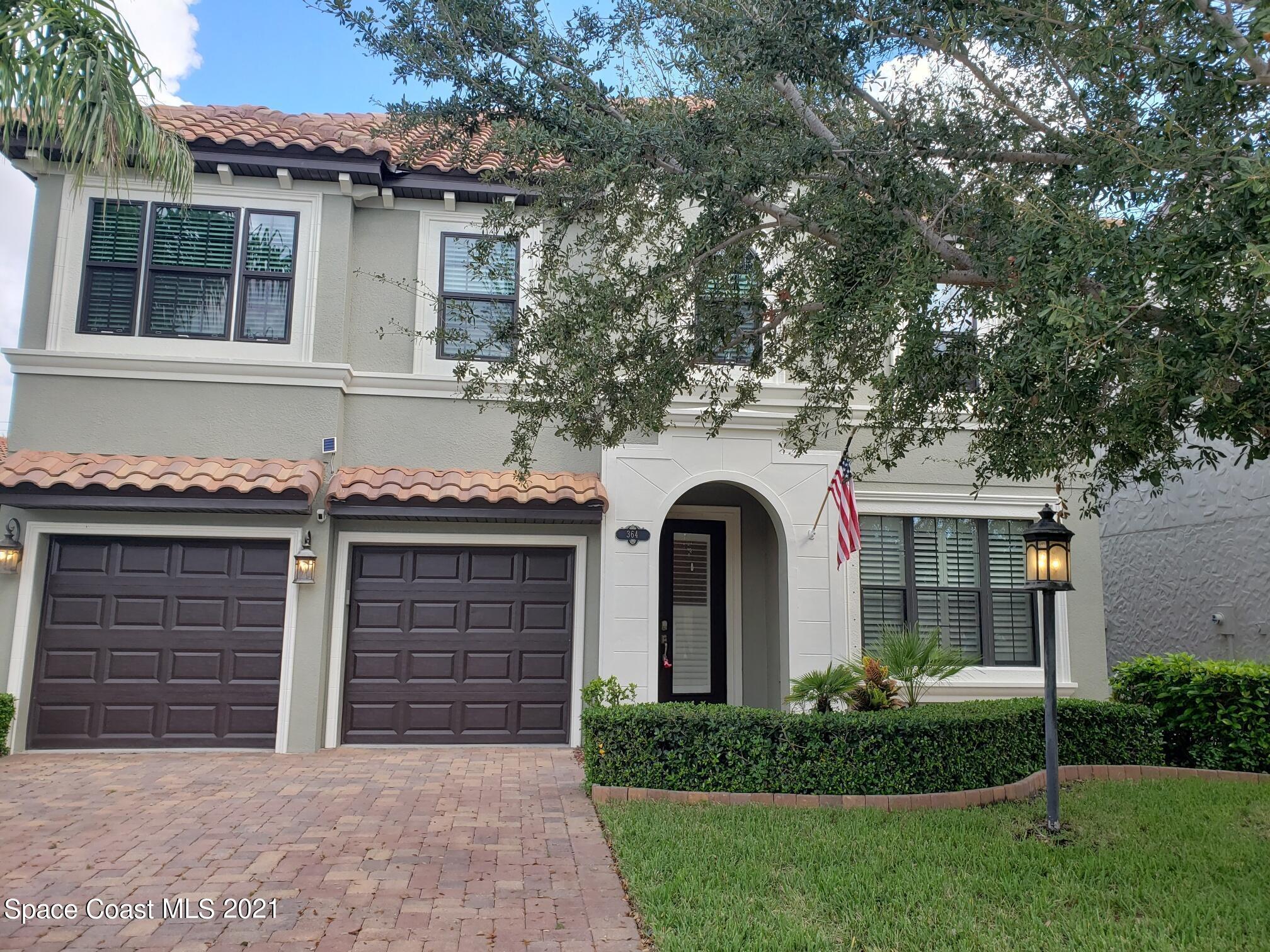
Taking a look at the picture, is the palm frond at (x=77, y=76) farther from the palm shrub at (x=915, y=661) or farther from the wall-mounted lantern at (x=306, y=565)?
the palm shrub at (x=915, y=661)

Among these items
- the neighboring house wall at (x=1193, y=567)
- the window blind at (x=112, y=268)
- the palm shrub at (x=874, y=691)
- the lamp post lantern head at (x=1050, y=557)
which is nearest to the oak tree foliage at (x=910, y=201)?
the lamp post lantern head at (x=1050, y=557)

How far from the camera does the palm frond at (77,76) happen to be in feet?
20.1

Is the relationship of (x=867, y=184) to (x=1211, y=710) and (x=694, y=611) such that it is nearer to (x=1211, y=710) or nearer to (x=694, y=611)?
(x=1211, y=710)

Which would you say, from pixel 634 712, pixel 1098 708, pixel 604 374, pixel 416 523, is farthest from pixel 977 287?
pixel 416 523

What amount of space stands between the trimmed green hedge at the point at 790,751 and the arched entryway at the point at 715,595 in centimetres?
419

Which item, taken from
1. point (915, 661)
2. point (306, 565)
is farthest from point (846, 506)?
point (306, 565)

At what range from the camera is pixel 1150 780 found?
8.73m

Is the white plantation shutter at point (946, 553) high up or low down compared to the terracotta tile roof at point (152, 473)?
down

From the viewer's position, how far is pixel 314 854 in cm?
633

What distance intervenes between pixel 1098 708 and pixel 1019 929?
497cm

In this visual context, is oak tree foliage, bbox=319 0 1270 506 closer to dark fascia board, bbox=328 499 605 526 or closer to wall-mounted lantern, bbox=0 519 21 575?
dark fascia board, bbox=328 499 605 526

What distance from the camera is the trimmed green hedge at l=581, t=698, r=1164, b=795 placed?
7793 mm

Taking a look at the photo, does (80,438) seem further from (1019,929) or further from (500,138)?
(1019,929)

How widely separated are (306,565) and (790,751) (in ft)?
19.5
